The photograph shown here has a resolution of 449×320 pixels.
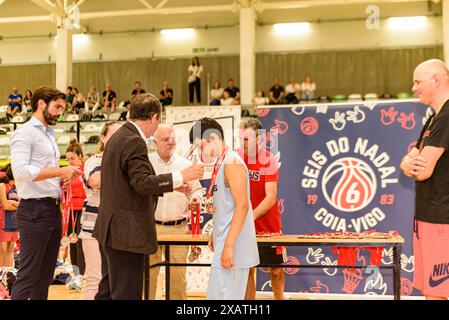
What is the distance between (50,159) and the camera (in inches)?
148

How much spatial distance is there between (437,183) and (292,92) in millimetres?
16025

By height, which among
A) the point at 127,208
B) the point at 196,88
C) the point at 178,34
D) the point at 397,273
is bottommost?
the point at 397,273

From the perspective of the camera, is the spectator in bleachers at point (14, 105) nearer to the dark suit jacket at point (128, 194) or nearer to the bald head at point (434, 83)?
the dark suit jacket at point (128, 194)

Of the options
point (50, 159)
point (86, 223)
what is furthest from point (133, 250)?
point (86, 223)

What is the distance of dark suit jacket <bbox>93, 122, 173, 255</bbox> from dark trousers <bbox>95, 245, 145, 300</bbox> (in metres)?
0.06

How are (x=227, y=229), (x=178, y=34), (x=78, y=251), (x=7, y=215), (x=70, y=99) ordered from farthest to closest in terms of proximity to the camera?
(x=178, y=34) → (x=70, y=99) → (x=7, y=215) → (x=78, y=251) → (x=227, y=229)

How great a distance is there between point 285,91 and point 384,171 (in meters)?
13.8

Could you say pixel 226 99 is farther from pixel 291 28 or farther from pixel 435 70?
pixel 435 70

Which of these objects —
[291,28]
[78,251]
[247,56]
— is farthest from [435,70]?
[291,28]

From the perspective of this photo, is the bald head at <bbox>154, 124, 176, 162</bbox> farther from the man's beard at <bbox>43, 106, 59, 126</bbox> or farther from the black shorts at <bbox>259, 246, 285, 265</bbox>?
the man's beard at <bbox>43, 106, 59, 126</bbox>

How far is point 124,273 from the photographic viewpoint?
3.05 m

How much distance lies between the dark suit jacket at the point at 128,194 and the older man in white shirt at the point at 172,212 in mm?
1620

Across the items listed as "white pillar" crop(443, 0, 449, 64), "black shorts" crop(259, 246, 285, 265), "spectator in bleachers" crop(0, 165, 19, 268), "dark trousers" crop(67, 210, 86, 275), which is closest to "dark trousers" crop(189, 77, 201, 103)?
"white pillar" crop(443, 0, 449, 64)
